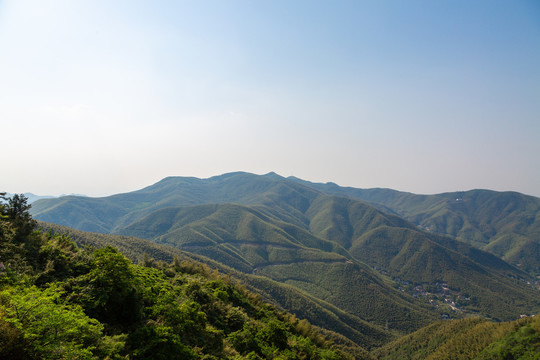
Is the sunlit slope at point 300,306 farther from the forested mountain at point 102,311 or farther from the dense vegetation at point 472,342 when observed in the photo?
the forested mountain at point 102,311

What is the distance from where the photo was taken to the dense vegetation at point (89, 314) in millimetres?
10998

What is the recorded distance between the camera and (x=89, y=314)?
17.7 meters

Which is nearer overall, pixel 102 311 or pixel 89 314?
pixel 89 314

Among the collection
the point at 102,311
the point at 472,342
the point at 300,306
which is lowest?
the point at 300,306

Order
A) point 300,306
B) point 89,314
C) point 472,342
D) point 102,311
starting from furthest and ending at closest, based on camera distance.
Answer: point 300,306 < point 472,342 < point 102,311 < point 89,314

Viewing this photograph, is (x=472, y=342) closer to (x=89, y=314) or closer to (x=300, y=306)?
(x=300, y=306)

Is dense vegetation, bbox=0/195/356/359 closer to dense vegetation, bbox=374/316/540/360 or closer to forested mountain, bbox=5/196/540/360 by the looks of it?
forested mountain, bbox=5/196/540/360

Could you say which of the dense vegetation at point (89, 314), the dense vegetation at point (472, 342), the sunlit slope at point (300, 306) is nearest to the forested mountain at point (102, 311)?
the dense vegetation at point (89, 314)

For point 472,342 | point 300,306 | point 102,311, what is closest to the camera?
point 102,311

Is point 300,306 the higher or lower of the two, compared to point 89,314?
lower

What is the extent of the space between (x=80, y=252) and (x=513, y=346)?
119 metres

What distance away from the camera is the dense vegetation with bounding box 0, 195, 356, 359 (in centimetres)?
1100

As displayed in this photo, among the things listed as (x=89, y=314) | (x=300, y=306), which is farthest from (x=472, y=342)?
(x=89, y=314)

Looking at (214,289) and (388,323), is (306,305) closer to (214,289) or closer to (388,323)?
(388,323)
